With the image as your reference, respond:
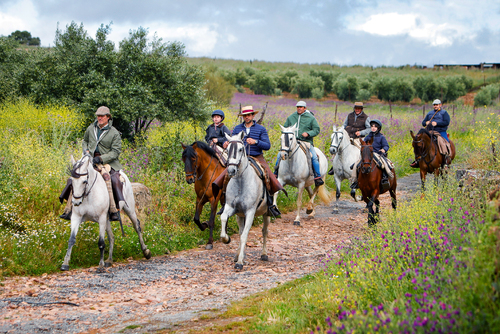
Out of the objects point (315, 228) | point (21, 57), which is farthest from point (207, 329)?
point (21, 57)

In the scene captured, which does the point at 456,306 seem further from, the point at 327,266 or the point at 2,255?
the point at 2,255

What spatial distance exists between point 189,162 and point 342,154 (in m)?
6.04

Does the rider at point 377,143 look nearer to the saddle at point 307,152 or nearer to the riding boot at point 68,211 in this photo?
the saddle at point 307,152

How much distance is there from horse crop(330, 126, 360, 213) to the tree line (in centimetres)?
724

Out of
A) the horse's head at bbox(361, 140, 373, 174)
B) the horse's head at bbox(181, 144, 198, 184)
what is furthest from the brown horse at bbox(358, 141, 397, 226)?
the horse's head at bbox(181, 144, 198, 184)

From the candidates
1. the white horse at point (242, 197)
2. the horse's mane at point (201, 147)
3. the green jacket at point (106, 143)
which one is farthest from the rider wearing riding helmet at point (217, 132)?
the green jacket at point (106, 143)

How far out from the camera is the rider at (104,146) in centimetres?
836

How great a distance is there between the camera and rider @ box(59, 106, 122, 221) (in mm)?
8357

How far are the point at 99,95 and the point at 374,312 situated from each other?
1423cm

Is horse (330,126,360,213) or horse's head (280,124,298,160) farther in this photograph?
horse (330,126,360,213)

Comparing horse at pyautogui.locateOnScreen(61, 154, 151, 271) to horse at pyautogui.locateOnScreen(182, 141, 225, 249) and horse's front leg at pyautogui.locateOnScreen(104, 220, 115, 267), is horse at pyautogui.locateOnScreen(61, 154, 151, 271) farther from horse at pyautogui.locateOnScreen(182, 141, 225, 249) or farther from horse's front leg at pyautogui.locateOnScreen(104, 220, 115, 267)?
horse at pyautogui.locateOnScreen(182, 141, 225, 249)

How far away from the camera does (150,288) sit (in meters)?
7.33

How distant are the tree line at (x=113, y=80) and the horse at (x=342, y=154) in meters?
7.24

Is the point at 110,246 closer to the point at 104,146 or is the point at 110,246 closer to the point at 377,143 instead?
the point at 104,146
